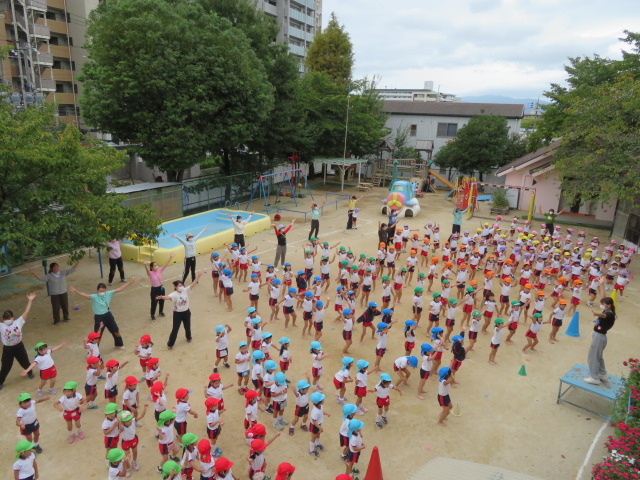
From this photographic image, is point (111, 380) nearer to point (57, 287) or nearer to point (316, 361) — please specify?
point (316, 361)

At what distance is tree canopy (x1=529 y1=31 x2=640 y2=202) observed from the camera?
15547mm

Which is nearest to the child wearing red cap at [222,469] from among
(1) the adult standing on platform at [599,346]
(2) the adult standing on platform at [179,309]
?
(2) the adult standing on platform at [179,309]

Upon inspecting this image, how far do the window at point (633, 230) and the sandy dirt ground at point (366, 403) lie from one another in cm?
837

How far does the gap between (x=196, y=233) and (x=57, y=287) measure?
8.82 metres

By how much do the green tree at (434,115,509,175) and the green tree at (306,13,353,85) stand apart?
10702 mm

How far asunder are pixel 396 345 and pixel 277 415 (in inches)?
158

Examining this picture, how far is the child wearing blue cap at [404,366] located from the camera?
8008mm

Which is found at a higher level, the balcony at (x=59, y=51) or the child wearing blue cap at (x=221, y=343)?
the balcony at (x=59, y=51)

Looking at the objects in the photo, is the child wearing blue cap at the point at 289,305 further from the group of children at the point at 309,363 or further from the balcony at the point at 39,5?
the balcony at the point at 39,5

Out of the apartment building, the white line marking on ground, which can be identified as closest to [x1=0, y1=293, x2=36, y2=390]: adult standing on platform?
the white line marking on ground

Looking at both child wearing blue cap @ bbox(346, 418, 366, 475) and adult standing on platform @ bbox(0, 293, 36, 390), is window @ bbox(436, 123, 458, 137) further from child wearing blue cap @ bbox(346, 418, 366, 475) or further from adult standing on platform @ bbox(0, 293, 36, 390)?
adult standing on platform @ bbox(0, 293, 36, 390)

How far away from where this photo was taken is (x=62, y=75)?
36.0m

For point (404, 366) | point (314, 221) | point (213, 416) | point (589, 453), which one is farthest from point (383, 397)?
point (314, 221)

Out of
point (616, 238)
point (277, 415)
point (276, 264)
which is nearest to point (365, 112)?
point (616, 238)
